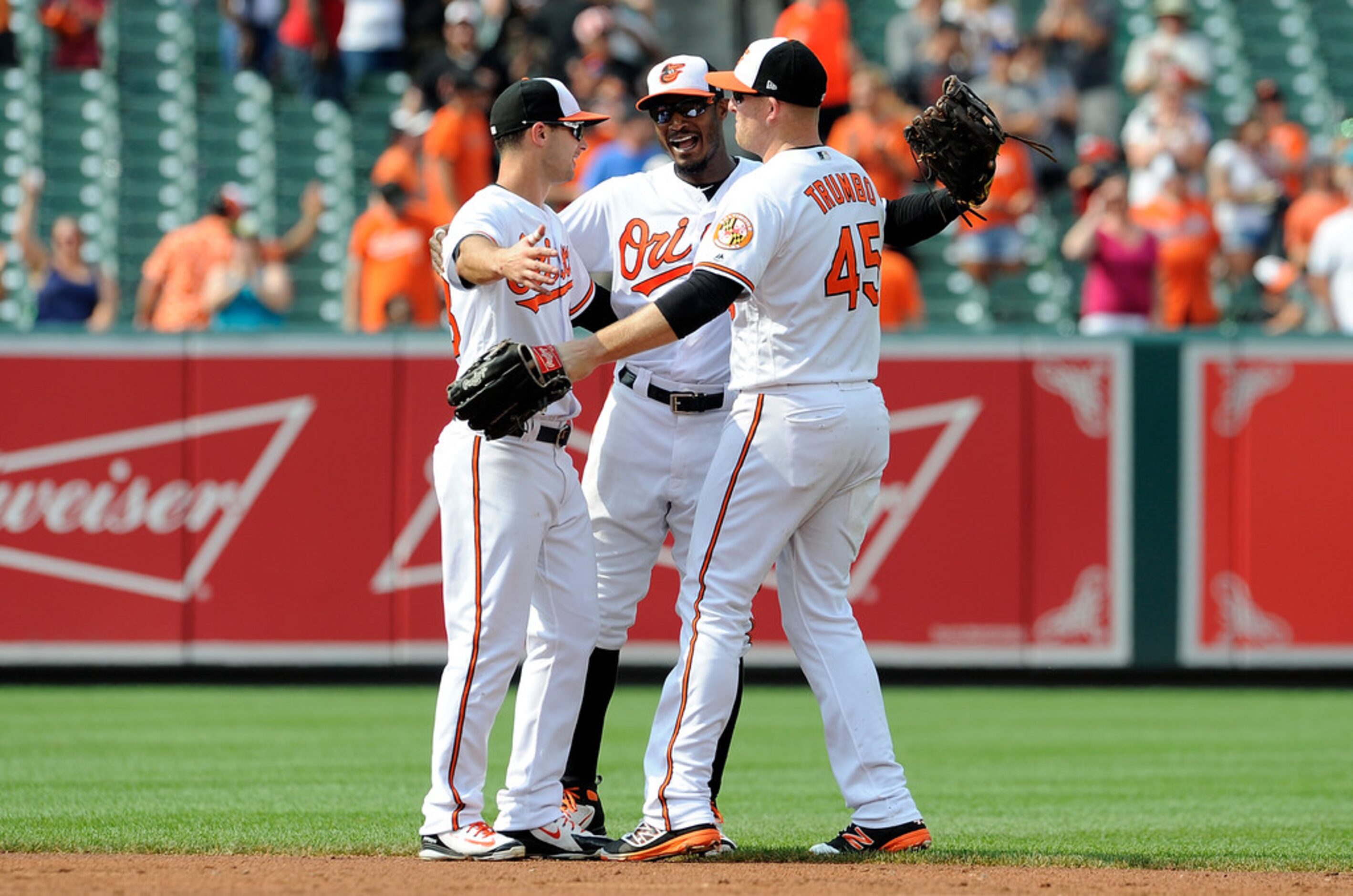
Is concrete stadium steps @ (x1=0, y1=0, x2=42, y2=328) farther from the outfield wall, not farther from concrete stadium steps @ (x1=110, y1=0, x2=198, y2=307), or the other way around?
the outfield wall

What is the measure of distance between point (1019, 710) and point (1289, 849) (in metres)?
4.45

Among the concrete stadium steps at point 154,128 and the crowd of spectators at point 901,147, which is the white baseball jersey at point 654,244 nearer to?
the crowd of spectators at point 901,147

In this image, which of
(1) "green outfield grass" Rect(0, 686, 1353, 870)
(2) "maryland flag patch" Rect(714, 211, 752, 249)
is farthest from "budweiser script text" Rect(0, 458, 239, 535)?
(2) "maryland flag patch" Rect(714, 211, 752, 249)

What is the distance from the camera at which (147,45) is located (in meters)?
16.4

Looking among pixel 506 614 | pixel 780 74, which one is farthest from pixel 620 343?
pixel 780 74

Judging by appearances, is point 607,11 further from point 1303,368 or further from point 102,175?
point 1303,368

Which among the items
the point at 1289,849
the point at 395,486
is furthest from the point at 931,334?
the point at 1289,849

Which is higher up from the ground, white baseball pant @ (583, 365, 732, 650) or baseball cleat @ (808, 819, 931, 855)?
white baseball pant @ (583, 365, 732, 650)

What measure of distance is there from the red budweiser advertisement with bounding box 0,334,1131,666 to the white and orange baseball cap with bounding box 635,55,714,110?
15.8ft

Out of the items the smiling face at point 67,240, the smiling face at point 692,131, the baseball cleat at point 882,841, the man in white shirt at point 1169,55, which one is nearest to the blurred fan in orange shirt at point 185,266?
the smiling face at point 67,240

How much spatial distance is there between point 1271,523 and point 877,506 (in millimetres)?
2299

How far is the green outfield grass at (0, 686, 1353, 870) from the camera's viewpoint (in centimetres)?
588

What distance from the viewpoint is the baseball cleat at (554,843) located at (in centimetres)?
543

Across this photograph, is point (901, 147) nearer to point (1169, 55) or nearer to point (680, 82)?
point (1169, 55)
